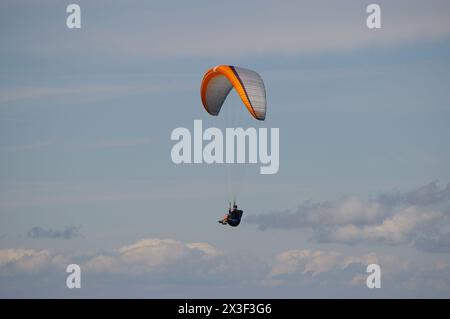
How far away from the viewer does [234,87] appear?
76562 mm

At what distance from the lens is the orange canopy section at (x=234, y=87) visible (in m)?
74.5

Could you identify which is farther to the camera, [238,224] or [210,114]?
[210,114]

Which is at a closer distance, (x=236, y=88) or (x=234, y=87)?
(x=236, y=88)

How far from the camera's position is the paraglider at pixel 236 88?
244ft

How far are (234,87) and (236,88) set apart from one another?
1.57ft

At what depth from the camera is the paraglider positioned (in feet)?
244

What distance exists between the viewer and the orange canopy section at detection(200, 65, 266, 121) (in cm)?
7450

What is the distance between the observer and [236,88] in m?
76.1
